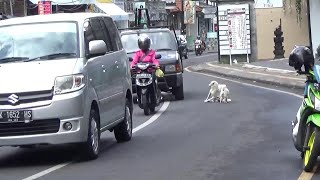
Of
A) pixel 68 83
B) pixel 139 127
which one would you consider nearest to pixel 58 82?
pixel 68 83

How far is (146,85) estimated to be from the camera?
16188mm

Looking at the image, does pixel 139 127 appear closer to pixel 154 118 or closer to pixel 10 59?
pixel 154 118

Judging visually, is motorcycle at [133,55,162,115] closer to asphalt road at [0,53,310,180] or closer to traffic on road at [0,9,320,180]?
asphalt road at [0,53,310,180]

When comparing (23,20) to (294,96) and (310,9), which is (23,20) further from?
(310,9)

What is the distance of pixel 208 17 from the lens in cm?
8650

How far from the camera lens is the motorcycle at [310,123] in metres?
8.20

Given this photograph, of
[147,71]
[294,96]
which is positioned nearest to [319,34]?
[294,96]

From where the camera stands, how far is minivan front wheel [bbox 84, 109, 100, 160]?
9843mm

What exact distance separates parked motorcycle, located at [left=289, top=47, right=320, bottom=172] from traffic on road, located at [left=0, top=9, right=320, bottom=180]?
0.04ft

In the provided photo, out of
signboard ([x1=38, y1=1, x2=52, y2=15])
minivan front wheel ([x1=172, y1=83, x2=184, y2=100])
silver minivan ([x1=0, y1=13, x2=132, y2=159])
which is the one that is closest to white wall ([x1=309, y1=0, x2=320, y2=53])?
signboard ([x1=38, y1=1, x2=52, y2=15])

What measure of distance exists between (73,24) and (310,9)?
2682cm

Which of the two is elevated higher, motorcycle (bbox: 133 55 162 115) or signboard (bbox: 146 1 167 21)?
signboard (bbox: 146 1 167 21)

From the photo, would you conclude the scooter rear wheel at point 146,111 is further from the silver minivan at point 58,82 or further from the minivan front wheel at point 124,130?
the silver minivan at point 58,82

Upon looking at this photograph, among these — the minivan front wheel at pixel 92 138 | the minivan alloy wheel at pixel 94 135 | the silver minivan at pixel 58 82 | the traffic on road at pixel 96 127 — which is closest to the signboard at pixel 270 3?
the traffic on road at pixel 96 127
